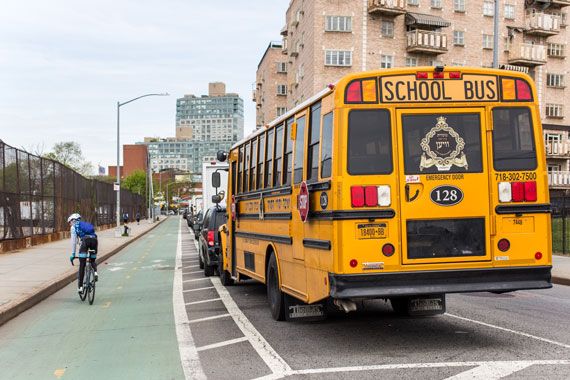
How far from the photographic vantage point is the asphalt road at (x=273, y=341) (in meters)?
7.07

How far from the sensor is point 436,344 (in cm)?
823

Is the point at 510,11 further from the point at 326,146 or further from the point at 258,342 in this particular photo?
the point at 258,342

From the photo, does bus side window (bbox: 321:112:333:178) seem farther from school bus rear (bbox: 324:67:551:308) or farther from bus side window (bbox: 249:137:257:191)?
bus side window (bbox: 249:137:257:191)

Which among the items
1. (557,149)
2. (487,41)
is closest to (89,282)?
(487,41)

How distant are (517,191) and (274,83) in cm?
6815

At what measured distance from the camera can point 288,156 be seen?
9555 mm

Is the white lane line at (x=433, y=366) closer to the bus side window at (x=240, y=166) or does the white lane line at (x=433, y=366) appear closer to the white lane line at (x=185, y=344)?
the white lane line at (x=185, y=344)

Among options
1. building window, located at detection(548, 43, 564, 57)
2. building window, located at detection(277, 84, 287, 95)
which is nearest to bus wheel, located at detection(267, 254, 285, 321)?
building window, located at detection(548, 43, 564, 57)

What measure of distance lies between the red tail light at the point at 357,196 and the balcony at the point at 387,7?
43.9 metres

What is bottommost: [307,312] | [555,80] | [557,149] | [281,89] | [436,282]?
[307,312]

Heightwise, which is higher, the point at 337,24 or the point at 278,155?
the point at 337,24

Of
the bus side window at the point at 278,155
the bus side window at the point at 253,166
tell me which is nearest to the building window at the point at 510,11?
the bus side window at the point at 253,166

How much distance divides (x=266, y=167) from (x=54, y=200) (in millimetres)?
27413

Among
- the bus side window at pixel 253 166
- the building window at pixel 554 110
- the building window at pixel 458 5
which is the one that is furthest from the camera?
the building window at pixel 554 110
